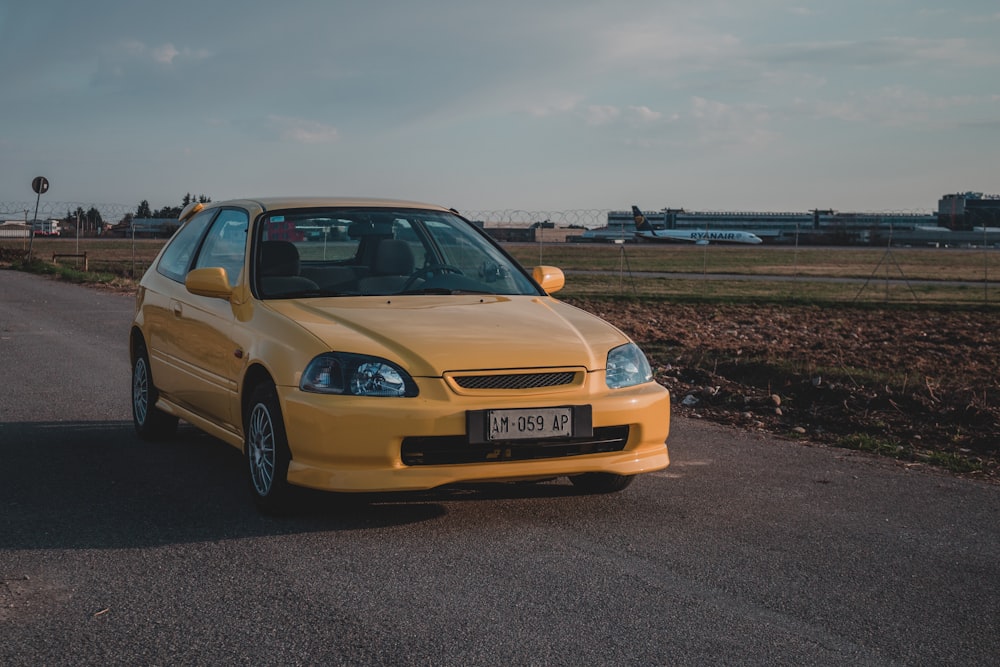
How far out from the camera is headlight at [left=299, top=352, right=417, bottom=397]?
5059 millimetres

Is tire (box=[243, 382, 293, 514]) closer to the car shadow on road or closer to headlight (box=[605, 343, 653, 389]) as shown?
the car shadow on road

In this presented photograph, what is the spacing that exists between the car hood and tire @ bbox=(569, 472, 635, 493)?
73cm

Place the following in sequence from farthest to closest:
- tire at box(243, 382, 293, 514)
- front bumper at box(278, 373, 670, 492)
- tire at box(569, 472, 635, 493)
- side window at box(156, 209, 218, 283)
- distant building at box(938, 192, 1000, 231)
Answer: distant building at box(938, 192, 1000, 231), side window at box(156, 209, 218, 283), tire at box(569, 472, 635, 493), tire at box(243, 382, 293, 514), front bumper at box(278, 373, 670, 492)

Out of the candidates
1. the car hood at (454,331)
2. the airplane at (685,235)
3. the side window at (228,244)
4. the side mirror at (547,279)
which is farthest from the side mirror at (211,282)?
the airplane at (685,235)

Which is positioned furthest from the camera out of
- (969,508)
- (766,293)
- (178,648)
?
(766,293)

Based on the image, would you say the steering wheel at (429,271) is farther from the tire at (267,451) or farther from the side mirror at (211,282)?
the tire at (267,451)

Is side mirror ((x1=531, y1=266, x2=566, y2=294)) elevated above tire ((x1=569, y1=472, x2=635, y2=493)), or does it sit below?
above

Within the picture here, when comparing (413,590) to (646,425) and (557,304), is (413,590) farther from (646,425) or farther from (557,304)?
(557,304)

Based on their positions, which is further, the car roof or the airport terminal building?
the airport terminal building

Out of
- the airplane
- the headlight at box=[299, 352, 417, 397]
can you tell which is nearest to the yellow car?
the headlight at box=[299, 352, 417, 397]

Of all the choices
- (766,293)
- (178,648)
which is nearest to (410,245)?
(178,648)

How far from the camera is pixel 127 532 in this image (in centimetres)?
507

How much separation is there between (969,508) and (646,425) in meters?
1.80

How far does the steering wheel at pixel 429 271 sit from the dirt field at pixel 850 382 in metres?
3.07
